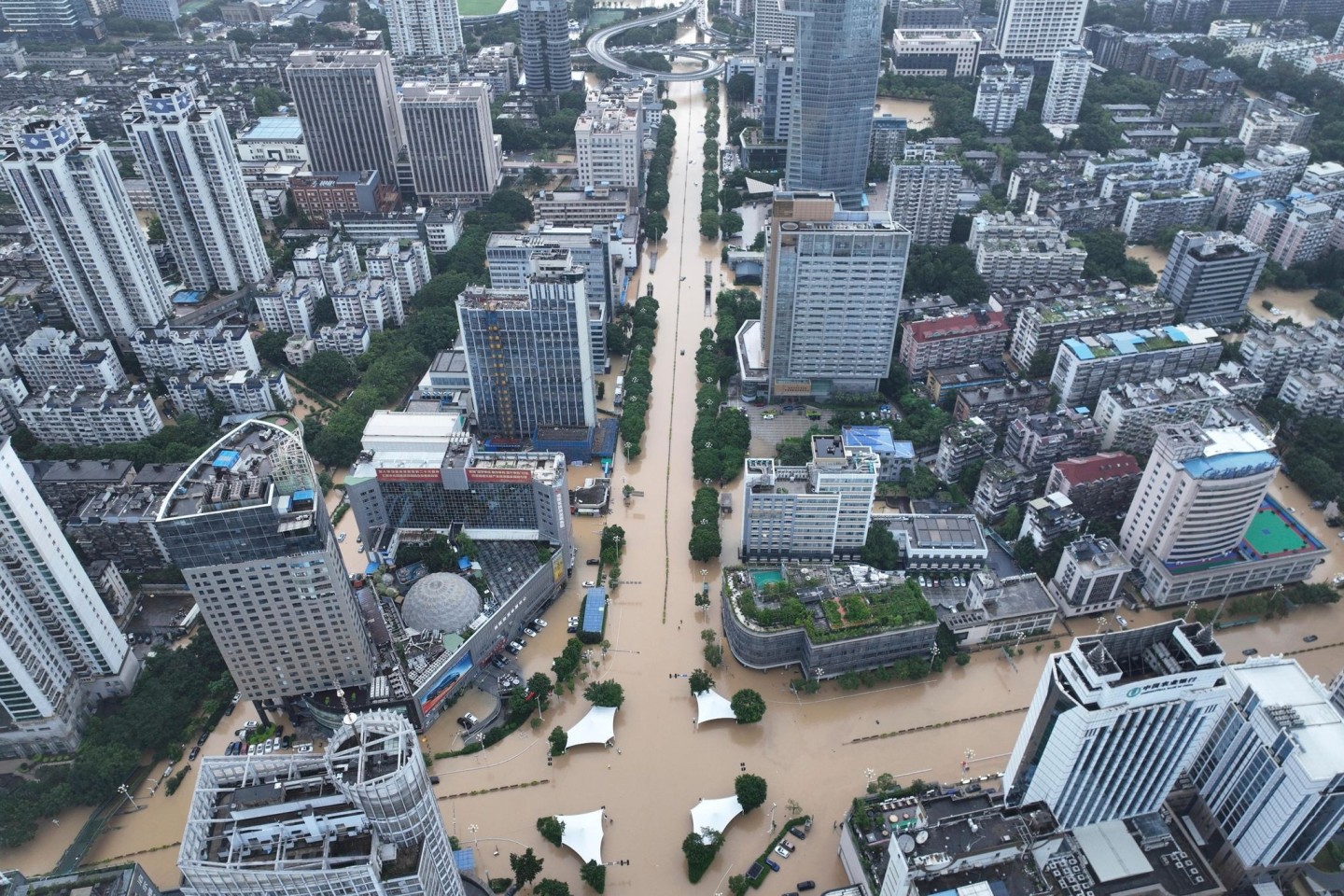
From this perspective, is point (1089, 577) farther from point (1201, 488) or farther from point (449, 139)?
point (449, 139)

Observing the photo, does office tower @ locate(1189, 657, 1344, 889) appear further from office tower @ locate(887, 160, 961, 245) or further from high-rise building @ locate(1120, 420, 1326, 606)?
office tower @ locate(887, 160, 961, 245)

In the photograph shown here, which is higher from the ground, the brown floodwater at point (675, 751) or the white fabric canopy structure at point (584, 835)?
the white fabric canopy structure at point (584, 835)

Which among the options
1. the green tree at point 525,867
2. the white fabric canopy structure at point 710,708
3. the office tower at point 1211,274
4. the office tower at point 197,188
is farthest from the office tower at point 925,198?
the green tree at point 525,867

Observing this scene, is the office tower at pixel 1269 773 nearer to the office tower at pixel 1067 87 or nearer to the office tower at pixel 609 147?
the office tower at pixel 609 147

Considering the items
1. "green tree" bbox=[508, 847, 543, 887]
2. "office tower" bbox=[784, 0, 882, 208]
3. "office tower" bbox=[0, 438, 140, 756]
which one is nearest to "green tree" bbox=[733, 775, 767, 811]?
"green tree" bbox=[508, 847, 543, 887]

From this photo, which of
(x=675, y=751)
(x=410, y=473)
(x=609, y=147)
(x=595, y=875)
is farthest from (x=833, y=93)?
(x=595, y=875)

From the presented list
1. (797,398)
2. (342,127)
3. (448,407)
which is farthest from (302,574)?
(342,127)

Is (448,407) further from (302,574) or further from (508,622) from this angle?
(302,574)

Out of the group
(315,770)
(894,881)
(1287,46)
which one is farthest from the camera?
(1287,46)
